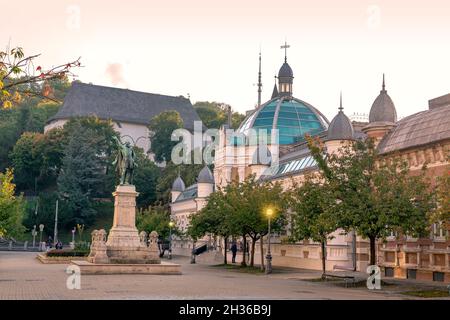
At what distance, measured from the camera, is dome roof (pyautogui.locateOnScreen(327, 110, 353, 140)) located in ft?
161

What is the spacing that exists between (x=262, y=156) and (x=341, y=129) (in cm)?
2154

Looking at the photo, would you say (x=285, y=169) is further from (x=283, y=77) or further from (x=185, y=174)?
(x=185, y=174)

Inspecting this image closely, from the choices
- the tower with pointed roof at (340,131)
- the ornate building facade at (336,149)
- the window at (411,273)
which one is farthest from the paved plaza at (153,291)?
the tower with pointed roof at (340,131)

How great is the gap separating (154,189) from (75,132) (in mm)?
17723

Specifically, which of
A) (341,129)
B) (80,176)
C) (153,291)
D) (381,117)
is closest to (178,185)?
(80,176)

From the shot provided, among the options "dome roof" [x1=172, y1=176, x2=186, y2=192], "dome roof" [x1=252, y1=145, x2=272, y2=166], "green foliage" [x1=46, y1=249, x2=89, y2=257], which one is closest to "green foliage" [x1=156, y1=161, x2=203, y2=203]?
"dome roof" [x1=172, y1=176, x2=186, y2=192]

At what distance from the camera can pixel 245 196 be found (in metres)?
49.9

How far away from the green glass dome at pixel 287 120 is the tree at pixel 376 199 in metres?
43.0

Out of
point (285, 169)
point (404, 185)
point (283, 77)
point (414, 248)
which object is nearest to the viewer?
point (404, 185)

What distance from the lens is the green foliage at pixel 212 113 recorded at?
147 meters

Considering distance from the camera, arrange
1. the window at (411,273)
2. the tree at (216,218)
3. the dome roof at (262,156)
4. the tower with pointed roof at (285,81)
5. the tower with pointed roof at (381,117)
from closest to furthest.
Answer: the window at (411,273), the tower with pointed roof at (381,117), the tree at (216,218), the dome roof at (262,156), the tower with pointed roof at (285,81)

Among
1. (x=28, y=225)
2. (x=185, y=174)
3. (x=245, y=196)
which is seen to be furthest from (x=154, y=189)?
(x=245, y=196)

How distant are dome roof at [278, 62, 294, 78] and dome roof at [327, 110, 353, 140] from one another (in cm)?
4053

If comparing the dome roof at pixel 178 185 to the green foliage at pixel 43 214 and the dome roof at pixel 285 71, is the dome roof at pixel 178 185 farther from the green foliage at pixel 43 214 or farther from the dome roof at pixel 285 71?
the dome roof at pixel 285 71
